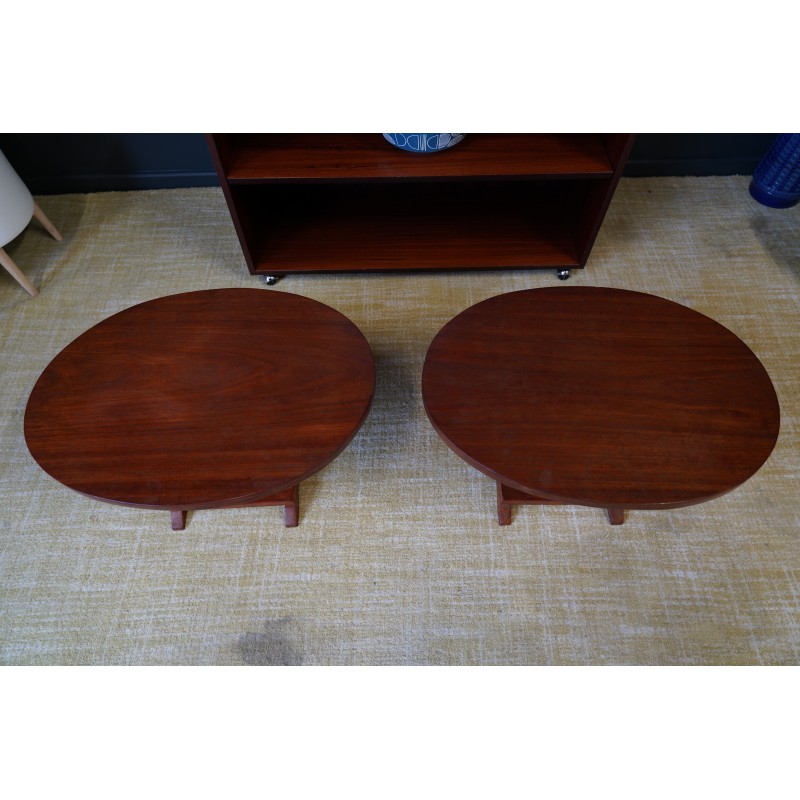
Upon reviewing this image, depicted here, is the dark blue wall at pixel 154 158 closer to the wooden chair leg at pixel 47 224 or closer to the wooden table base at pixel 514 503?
the wooden chair leg at pixel 47 224

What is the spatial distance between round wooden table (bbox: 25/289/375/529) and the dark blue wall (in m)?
0.86

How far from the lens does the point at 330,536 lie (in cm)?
132

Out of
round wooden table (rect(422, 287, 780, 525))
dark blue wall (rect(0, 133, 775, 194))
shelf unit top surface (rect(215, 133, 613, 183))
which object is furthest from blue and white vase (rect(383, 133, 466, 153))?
dark blue wall (rect(0, 133, 775, 194))

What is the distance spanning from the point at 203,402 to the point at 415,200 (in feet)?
3.33

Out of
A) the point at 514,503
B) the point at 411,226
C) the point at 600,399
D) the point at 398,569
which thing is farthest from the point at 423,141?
the point at 398,569

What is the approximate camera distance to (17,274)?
1.67 meters

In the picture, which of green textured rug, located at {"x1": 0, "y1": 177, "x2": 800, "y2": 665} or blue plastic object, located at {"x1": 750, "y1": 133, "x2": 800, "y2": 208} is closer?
green textured rug, located at {"x1": 0, "y1": 177, "x2": 800, "y2": 665}

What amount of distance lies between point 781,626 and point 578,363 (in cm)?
68

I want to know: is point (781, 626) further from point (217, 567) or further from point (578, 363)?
point (217, 567)

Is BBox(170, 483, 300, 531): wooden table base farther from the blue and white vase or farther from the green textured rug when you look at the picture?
the blue and white vase

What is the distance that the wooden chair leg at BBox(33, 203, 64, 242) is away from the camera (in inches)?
70.4

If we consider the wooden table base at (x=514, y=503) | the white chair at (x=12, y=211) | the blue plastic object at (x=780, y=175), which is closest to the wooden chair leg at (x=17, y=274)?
the white chair at (x=12, y=211)

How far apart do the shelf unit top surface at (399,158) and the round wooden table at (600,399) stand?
1.19 feet
